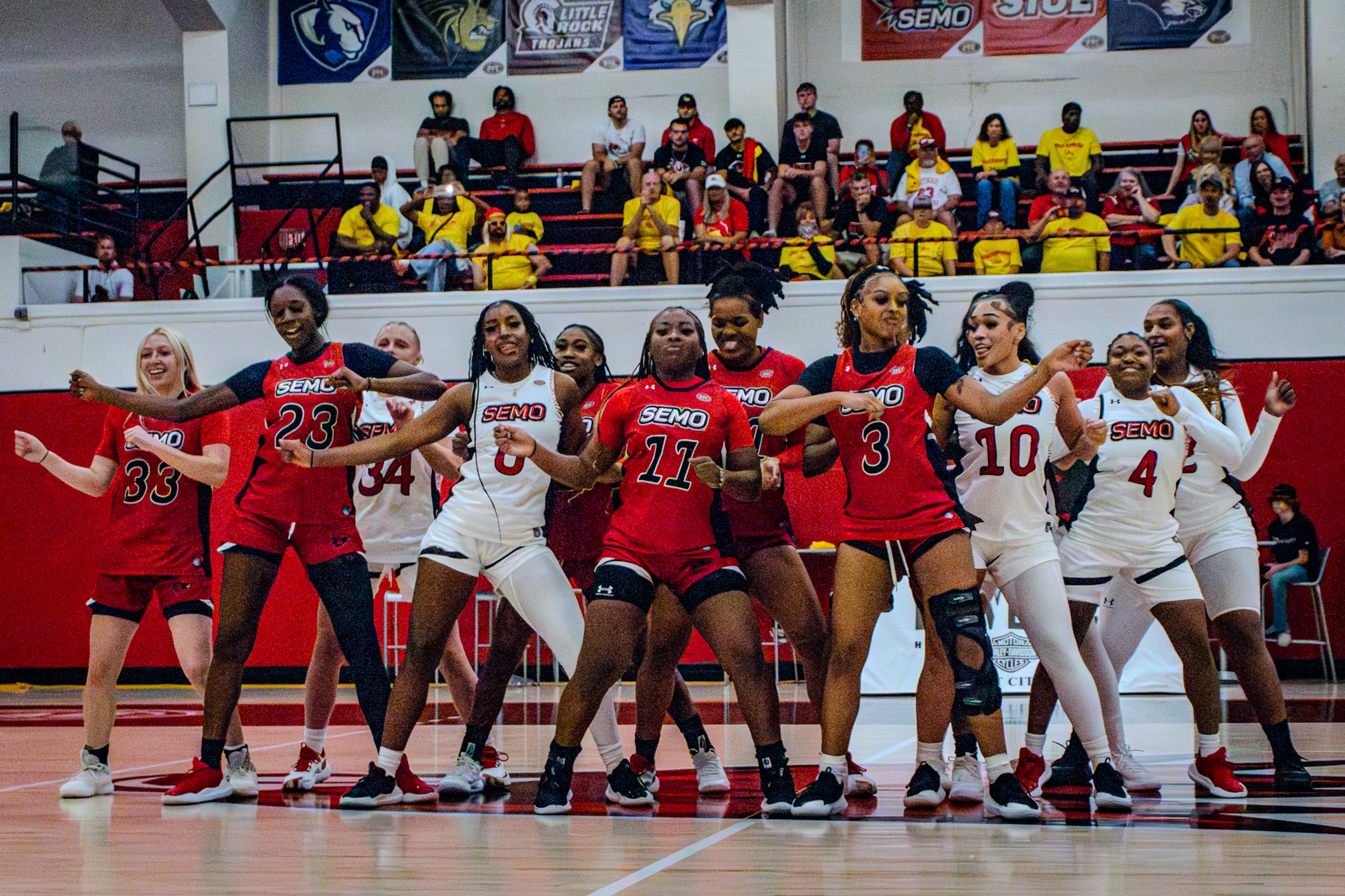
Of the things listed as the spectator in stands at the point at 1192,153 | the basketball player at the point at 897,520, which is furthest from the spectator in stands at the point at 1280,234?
the basketball player at the point at 897,520

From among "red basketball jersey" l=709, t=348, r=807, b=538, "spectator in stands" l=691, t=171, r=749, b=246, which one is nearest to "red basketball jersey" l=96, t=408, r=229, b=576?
"red basketball jersey" l=709, t=348, r=807, b=538

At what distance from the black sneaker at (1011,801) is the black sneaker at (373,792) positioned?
2.07 metres

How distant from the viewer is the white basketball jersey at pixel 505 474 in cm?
466

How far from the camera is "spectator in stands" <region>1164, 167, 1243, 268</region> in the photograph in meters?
11.7

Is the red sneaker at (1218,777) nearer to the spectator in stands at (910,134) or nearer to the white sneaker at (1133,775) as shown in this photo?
the white sneaker at (1133,775)

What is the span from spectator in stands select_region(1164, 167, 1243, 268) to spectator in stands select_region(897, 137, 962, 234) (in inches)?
82.7

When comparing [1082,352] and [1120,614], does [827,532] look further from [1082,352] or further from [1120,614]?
[1082,352]

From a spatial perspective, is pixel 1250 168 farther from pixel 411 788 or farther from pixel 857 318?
pixel 411 788

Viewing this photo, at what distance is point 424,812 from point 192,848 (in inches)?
34.4

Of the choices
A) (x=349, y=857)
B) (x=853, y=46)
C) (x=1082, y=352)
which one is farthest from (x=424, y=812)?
(x=853, y=46)

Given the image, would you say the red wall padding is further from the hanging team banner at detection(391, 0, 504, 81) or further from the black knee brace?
the black knee brace

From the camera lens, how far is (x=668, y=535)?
444cm

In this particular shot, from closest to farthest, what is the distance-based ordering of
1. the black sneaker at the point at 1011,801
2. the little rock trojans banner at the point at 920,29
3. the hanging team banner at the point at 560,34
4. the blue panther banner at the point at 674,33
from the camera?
the black sneaker at the point at 1011,801, the little rock trojans banner at the point at 920,29, the blue panther banner at the point at 674,33, the hanging team banner at the point at 560,34

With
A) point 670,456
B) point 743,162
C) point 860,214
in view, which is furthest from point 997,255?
point 670,456
